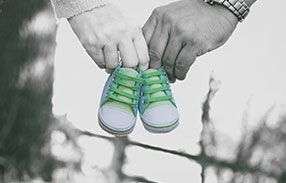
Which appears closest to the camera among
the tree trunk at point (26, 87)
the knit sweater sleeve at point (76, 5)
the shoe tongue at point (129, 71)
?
the knit sweater sleeve at point (76, 5)

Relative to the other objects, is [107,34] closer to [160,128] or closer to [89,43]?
[89,43]

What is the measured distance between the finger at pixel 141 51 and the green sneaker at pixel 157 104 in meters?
0.06

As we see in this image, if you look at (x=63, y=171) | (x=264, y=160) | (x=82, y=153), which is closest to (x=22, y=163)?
(x=63, y=171)

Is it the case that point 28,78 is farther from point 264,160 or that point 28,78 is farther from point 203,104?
point 264,160

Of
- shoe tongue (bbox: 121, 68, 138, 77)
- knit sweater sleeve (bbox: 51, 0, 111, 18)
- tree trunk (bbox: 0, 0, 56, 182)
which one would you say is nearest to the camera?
knit sweater sleeve (bbox: 51, 0, 111, 18)

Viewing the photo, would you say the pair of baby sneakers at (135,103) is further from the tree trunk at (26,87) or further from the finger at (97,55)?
the tree trunk at (26,87)

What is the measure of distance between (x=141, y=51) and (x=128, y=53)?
0.14ft

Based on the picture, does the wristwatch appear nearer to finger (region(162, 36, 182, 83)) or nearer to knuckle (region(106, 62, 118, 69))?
finger (region(162, 36, 182, 83))

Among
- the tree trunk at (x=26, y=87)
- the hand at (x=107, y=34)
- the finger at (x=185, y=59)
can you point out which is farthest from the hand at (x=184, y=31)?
the tree trunk at (x=26, y=87)

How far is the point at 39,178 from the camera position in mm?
2014

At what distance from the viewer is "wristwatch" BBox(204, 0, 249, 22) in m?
0.84

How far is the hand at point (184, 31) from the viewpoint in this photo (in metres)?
0.82

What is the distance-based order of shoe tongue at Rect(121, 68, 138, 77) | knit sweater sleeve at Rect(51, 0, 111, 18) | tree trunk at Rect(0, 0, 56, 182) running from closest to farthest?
knit sweater sleeve at Rect(51, 0, 111, 18), shoe tongue at Rect(121, 68, 138, 77), tree trunk at Rect(0, 0, 56, 182)

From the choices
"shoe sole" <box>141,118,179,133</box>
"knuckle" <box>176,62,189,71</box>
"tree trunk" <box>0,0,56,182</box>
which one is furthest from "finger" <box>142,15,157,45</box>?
"tree trunk" <box>0,0,56,182</box>
